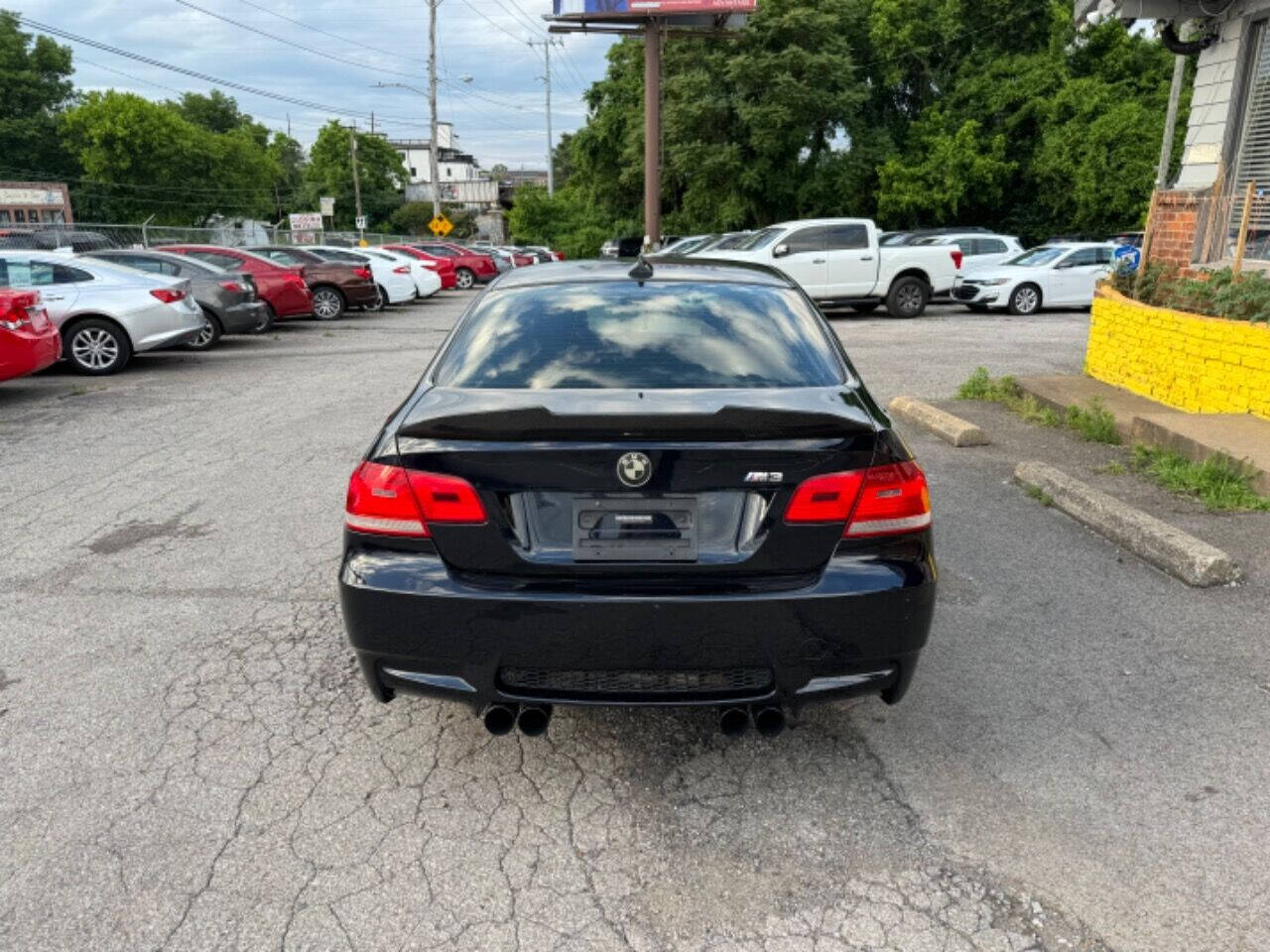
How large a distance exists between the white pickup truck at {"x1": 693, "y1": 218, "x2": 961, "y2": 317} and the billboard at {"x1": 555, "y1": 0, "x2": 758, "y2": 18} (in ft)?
38.6

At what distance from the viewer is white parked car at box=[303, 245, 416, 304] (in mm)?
20672

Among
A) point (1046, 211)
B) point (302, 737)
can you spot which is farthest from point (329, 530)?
point (1046, 211)

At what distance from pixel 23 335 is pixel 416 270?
14145 millimetres

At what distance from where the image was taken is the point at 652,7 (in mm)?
26281

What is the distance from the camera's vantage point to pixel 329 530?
213 inches

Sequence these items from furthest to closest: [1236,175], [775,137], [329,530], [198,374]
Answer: [775,137] → [198,374] → [1236,175] → [329,530]

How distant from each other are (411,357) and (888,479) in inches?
440

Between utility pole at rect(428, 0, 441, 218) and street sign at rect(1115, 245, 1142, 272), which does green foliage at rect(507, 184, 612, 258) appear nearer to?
utility pole at rect(428, 0, 441, 218)

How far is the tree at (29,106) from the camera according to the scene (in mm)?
68312

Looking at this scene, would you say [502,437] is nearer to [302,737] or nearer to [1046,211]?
[302,737]

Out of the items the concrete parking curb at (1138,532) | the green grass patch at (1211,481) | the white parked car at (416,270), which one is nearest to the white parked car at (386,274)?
the white parked car at (416,270)

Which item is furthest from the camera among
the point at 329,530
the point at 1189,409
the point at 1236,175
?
the point at 1236,175

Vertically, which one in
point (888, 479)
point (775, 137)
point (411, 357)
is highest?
point (775, 137)

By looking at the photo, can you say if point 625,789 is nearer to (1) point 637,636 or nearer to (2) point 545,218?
(1) point 637,636
